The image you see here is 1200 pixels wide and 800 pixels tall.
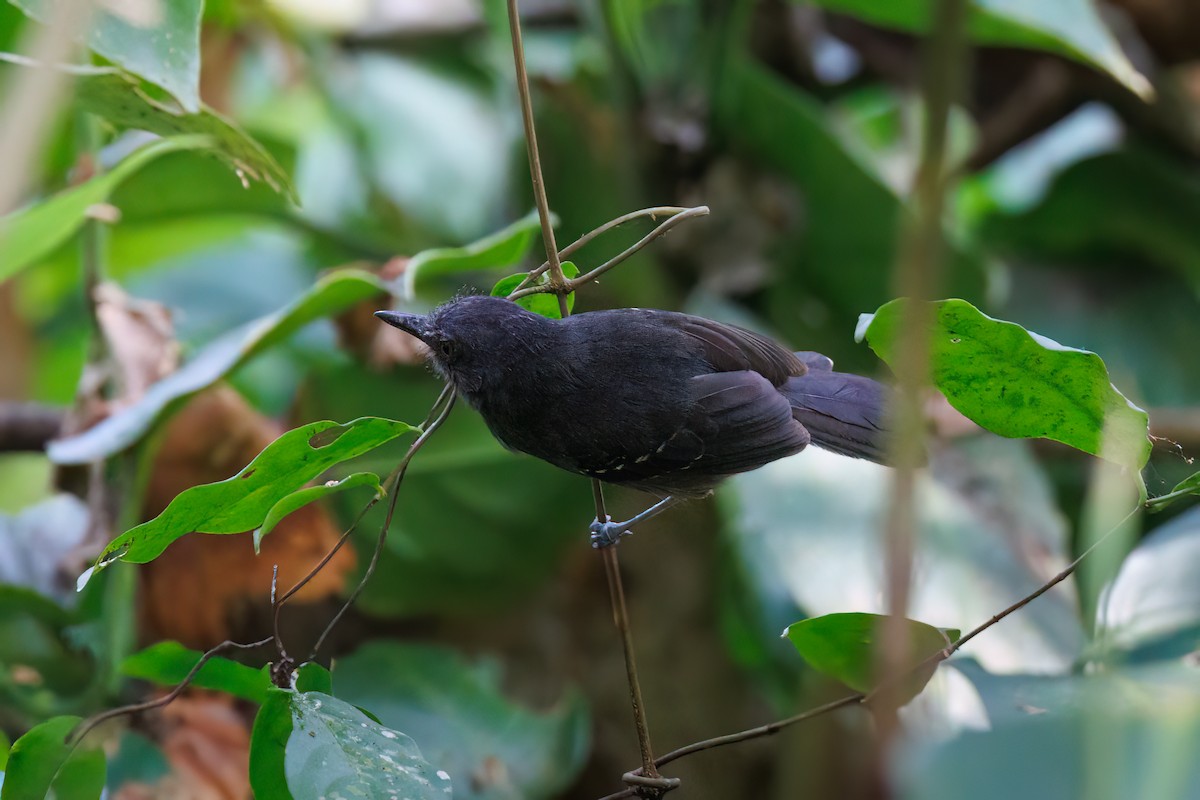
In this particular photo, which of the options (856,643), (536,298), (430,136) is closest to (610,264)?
(536,298)

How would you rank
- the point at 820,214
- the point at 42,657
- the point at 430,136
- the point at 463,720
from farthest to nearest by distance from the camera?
the point at 430,136
the point at 820,214
the point at 463,720
the point at 42,657

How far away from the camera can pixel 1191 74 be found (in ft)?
8.56

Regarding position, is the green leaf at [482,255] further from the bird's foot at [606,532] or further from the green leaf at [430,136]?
the green leaf at [430,136]

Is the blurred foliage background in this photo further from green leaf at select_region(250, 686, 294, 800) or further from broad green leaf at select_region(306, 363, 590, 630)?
green leaf at select_region(250, 686, 294, 800)

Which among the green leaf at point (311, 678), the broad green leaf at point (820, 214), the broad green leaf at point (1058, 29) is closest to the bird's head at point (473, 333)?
the green leaf at point (311, 678)

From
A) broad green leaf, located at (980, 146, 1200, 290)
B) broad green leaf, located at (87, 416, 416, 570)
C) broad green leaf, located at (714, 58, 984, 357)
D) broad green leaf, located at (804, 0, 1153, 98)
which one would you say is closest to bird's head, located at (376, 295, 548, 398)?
broad green leaf, located at (87, 416, 416, 570)

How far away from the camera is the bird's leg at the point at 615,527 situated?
1.10 metres

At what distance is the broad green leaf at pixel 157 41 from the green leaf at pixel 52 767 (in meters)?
0.55

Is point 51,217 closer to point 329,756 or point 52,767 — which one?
point 52,767

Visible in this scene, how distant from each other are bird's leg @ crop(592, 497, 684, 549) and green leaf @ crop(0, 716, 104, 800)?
0.48 meters

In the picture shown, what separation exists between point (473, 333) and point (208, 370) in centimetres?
41

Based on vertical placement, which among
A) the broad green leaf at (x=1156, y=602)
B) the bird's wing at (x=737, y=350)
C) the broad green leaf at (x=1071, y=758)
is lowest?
the broad green leaf at (x=1156, y=602)

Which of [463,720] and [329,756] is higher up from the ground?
[329,756]

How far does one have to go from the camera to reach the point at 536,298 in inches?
46.3
